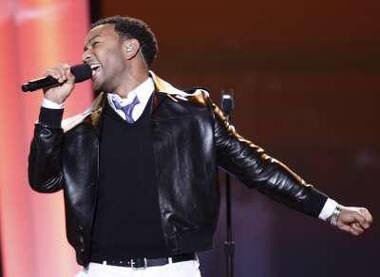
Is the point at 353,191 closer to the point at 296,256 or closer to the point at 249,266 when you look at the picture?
the point at 296,256

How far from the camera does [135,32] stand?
6.17 feet

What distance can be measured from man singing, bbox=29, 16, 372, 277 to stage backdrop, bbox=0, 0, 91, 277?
92 cm

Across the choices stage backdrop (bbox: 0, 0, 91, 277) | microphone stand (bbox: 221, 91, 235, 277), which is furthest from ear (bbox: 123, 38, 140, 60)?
stage backdrop (bbox: 0, 0, 91, 277)

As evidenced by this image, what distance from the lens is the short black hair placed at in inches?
73.4

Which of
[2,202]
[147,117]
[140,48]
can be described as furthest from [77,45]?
[147,117]

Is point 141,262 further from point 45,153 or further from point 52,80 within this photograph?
point 52,80

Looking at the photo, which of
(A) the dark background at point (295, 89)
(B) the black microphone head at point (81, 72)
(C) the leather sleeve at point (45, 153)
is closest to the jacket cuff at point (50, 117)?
(C) the leather sleeve at point (45, 153)

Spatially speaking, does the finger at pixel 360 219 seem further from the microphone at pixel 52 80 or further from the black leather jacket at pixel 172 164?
the microphone at pixel 52 80

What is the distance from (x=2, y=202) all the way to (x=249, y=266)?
1.30 m

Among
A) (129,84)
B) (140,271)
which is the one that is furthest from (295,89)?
(140,271)

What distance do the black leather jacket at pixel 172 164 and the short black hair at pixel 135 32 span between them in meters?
0.19

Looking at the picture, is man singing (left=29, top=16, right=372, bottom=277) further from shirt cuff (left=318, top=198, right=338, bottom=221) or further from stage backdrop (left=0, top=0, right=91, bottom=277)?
stage backdrop (left=0, top=0, right=91, bottom=277)

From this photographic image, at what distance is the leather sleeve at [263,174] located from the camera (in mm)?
1815

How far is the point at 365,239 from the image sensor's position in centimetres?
305
